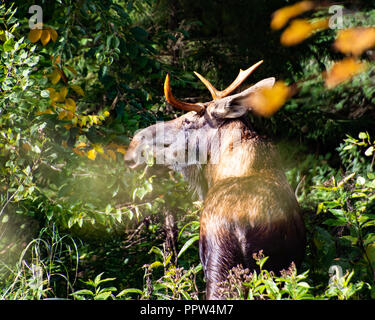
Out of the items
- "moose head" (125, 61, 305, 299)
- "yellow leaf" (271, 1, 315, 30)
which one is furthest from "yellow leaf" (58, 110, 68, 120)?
"yellow leaf" (271, 1, 315, 30)

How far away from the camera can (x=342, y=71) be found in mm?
6031

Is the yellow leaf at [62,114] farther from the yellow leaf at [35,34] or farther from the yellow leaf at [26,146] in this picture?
the yellow leaf at [35,34]

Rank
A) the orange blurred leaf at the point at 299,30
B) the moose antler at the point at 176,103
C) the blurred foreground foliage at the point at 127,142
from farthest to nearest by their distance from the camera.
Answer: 1. the orange blurred leaf at the point at 299,30
2. the moose antler at the point at 176,103
3. the blurred foreground foliage at the point at 127,142

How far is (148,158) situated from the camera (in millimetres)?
4285

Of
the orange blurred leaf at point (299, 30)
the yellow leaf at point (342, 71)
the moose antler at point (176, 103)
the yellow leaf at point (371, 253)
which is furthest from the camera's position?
the orange blurred leaf at point (299, 30)

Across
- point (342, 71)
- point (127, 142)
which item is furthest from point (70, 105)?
point (342, 71)

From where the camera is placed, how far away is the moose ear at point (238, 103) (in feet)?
13.0

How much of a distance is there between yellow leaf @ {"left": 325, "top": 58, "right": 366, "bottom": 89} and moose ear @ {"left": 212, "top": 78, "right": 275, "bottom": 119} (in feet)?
7.95

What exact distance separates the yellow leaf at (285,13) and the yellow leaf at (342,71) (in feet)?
2.88

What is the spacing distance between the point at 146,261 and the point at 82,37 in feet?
9.15

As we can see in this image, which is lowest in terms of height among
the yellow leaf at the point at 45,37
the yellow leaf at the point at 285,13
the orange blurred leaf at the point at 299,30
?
the yellow leaf at the point at 45,37

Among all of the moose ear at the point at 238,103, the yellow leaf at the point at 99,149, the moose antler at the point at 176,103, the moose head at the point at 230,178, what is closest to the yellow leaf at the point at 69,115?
the yellow leaf at the point at 99,149
